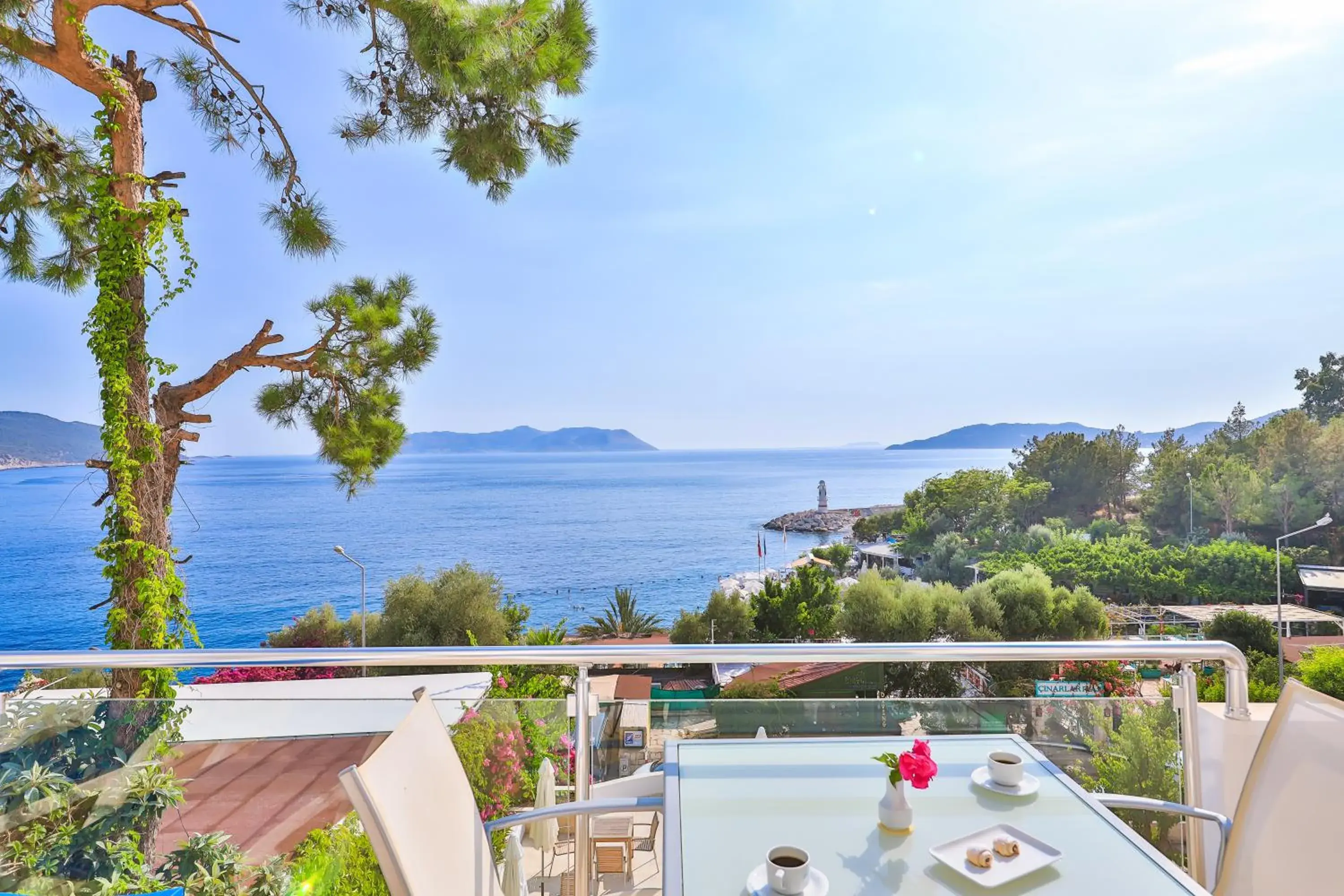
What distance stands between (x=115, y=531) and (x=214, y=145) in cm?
329

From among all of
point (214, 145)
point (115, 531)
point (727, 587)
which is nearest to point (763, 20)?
point (214, 145)

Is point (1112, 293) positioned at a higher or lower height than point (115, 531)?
higher

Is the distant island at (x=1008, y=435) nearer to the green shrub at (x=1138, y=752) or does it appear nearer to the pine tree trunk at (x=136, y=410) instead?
the green shrub at (x=1138, y=752)

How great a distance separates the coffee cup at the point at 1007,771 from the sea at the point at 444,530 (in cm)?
3119

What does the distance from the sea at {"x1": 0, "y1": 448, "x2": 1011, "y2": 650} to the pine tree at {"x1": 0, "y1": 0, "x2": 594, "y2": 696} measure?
82.8ft

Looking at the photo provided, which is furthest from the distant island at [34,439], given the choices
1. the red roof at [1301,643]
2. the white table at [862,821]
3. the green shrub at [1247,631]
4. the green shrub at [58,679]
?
the green shrub at [1247,631]

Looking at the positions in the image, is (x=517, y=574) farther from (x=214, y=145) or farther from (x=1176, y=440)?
Answer: (x=214, y=145)

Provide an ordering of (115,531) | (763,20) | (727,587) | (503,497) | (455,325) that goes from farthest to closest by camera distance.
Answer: (503,497) → (455,325) → (727,587) → (763,20) → (115,531)

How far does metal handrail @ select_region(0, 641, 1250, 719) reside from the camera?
5.44 feet

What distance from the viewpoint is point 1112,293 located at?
45.5 metres

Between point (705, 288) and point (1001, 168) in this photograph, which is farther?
point (705, 288)

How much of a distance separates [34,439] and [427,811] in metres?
35.7

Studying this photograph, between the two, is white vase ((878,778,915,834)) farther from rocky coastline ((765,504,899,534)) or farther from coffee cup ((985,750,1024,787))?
rocky coastline ((765,504,899,534))

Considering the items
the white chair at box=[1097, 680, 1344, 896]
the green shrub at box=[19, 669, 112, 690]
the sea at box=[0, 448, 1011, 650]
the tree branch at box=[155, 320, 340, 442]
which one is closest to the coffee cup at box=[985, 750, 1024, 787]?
the white chair at box=[1097, 680, 1344, 896]
